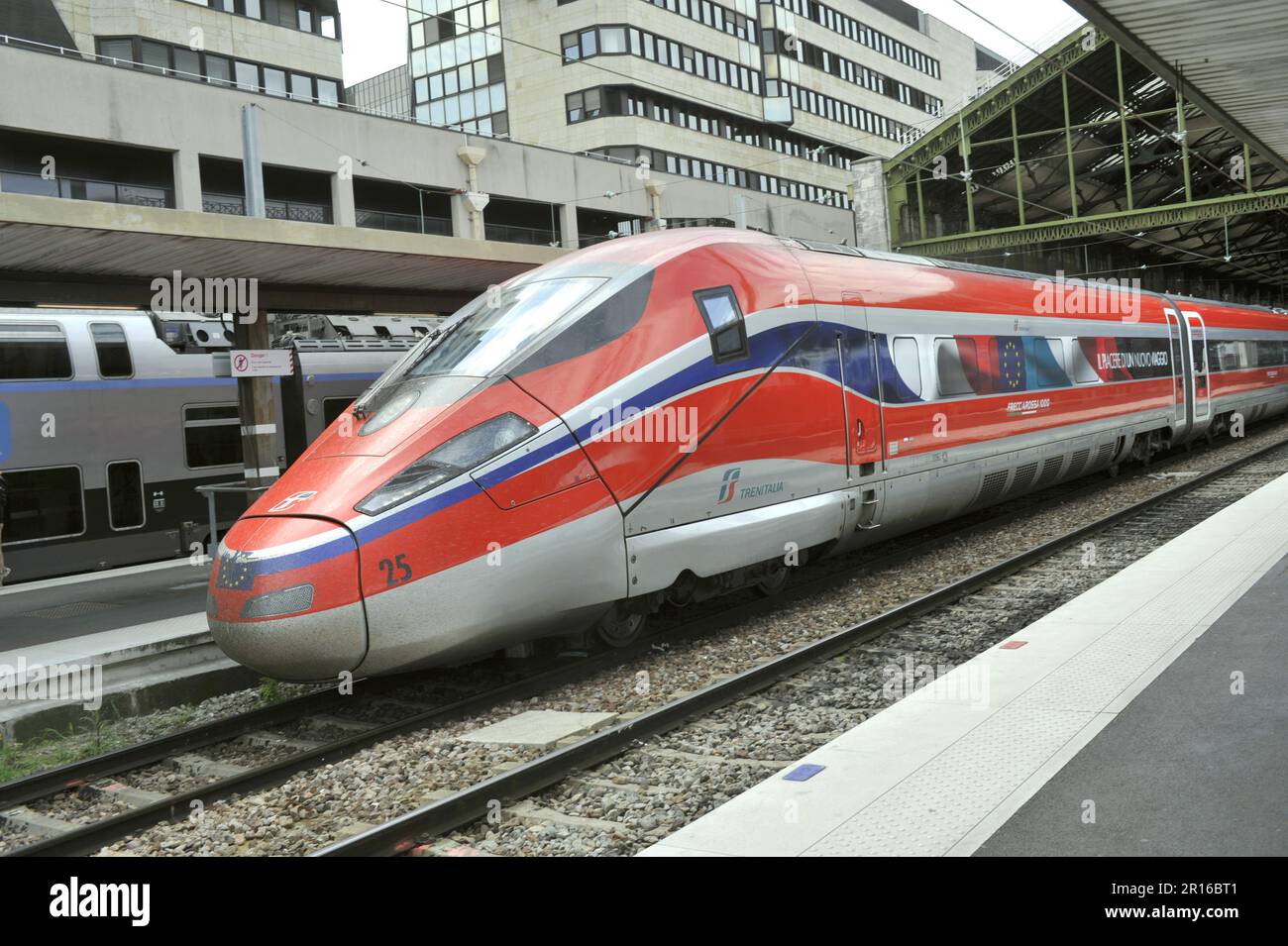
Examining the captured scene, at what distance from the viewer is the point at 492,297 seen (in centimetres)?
893

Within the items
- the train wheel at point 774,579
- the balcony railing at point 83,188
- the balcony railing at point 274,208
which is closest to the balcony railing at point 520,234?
the balcony railing at point 274,208

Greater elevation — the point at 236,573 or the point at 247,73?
the point at 247,73

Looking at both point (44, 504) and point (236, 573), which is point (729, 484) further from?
point (44, 504)

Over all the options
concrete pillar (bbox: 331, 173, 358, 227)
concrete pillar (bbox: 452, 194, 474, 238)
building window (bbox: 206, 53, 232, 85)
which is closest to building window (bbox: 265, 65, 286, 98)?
building window (bbox: 206, 53, 232, 85)

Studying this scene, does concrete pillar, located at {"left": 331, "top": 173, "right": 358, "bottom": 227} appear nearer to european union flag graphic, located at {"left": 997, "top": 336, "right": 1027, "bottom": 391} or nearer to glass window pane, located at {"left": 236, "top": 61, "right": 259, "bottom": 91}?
glass window pane, located at {"left": 236, "top": 61, "right": 259, "bottom": 91}

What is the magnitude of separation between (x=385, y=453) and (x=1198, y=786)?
484 centimetres

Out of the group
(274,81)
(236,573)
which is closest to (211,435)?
(236,573)

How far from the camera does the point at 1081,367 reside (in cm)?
1619

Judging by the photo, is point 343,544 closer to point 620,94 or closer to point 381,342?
point 381,342

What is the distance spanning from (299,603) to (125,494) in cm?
1119

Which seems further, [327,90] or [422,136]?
[327,90]

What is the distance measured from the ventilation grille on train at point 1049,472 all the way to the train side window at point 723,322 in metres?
7.51

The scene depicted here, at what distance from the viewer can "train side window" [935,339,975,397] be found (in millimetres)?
12297

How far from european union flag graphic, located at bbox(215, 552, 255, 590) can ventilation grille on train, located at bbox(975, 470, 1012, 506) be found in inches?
352
